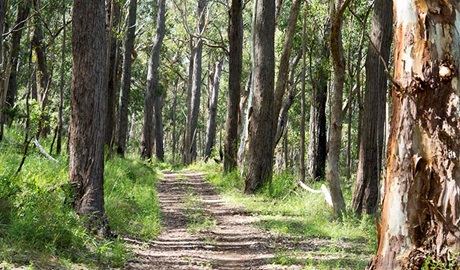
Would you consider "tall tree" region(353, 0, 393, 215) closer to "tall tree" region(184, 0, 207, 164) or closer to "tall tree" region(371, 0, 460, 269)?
"tall tree" region(371, 0, 460, 269)

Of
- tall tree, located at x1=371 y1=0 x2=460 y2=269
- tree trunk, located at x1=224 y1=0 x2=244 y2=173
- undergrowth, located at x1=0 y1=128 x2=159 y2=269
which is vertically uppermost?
→ tree trunk, located at x1=224 y1=0 x2=244 y2=173

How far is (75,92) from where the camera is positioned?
7508 mm

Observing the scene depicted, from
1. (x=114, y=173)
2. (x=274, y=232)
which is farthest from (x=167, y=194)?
(x=274, y=232)

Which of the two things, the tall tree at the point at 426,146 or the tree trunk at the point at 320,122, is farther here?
the tree trunk at the point at 320,122

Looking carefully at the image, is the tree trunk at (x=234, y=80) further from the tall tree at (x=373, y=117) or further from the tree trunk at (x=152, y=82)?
the tree trunk at (x=152, y=82)

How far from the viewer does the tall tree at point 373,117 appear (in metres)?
11.3

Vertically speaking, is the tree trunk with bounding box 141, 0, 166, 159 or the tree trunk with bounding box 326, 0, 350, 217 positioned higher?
the tree trunk with bounding box 141, 0, 166, 159

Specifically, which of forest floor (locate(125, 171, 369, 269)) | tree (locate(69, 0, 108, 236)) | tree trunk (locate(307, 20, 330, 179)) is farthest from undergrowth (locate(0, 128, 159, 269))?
tree trunk (locate(307, 20, 330, 179))

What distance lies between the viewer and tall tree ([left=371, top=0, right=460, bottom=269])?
430cm

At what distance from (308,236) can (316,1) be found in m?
13.7

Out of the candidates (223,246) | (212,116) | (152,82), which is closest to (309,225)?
(223,246)

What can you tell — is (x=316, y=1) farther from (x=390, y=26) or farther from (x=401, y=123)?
(x=401, y=123)

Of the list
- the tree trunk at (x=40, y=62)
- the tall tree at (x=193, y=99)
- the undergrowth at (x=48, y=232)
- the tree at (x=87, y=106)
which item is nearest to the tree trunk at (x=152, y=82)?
the tall tree at (x=193, y=99)

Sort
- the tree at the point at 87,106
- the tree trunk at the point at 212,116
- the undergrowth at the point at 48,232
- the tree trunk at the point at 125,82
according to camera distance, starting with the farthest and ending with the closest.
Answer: the tree trunk at the point at 212,116, the tree trunk at the point at 125,82, the tree at the point at 87,106, the undergrowth at the point at 48,232
